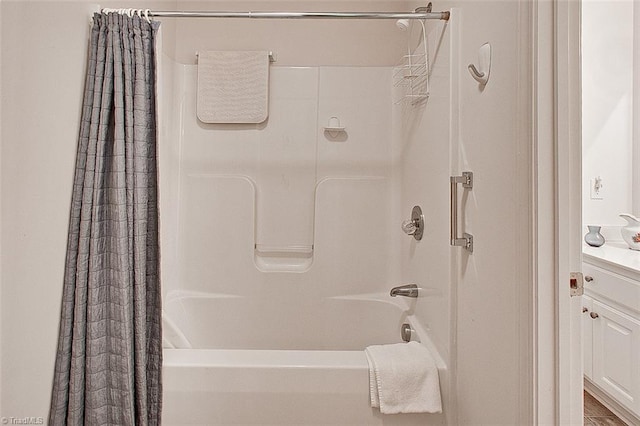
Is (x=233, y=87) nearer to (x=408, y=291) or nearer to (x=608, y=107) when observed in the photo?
(x=408, y=291)

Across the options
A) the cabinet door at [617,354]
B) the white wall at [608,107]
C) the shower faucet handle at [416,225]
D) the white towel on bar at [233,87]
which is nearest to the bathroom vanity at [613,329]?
the cabinet door at [617,354]

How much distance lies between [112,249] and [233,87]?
1354 millimetres

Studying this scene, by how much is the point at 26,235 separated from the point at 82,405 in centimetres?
57

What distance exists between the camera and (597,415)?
2.30m

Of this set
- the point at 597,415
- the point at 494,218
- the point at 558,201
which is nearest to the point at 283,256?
the point at 494,218

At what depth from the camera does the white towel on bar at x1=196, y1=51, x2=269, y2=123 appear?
247cm

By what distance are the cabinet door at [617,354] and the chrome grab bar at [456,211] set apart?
125 cm

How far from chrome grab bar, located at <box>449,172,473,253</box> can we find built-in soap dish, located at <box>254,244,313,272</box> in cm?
117

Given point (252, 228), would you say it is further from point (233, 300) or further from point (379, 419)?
point (379, 419)

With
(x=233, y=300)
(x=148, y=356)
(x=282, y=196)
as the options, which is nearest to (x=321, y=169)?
(x=282, y=196)

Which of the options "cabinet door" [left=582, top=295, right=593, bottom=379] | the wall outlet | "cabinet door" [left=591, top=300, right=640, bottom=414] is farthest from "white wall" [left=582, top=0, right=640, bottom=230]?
"cabinet door" [left=591, top=300, right=640, bottom=414]

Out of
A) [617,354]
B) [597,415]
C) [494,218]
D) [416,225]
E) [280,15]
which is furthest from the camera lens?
[597,415]

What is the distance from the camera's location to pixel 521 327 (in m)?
1.03

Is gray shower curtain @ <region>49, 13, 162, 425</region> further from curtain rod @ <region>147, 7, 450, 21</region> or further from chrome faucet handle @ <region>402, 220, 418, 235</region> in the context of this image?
chrome faucet handle @ <region>402, 220, 418, 235</region>
